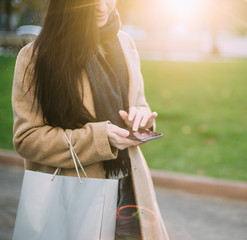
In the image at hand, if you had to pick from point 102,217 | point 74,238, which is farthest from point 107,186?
point 74,238

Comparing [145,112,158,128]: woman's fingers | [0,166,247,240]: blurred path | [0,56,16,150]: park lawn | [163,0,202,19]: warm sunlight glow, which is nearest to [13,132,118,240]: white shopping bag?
[145,112,158,128]: woman's fingers

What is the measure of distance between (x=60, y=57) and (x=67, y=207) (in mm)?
663

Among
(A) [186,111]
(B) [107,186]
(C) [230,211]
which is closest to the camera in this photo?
(B) [107,186]

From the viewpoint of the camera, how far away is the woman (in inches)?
62.5

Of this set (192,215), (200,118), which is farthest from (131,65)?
(200,118)

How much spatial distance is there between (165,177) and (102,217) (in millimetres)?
3226

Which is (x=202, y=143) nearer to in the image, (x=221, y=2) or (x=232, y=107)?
(x=232, y=107)

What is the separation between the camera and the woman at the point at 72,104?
159cm

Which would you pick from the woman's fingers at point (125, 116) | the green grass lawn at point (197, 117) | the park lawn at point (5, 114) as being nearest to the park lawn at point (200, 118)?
the green grass lawn at point (197, 117)

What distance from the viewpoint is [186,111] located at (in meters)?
6.93

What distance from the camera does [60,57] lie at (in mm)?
1609

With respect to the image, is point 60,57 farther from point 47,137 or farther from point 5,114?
point 5,114

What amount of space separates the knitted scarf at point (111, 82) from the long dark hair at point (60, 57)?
99 millimetres

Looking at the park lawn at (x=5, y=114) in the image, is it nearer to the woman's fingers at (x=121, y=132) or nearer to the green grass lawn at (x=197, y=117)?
the green grass lawn at (x=197, y=117)
